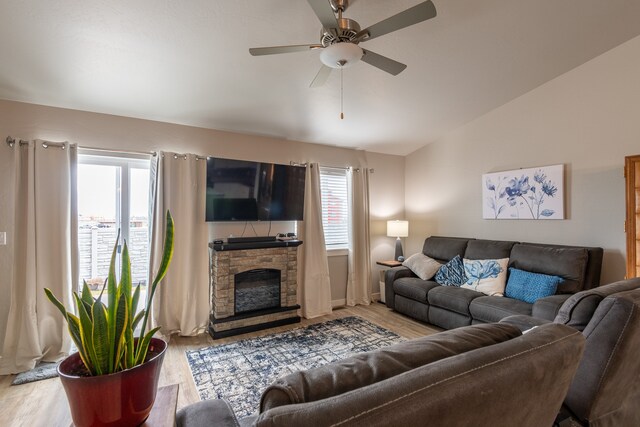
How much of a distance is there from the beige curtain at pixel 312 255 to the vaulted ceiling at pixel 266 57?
948mm

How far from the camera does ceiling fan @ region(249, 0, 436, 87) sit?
5.69 feet

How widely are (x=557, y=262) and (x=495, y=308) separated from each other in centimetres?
82

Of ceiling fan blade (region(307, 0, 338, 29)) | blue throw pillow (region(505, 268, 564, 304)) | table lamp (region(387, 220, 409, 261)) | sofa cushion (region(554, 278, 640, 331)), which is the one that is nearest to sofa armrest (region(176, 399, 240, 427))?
sofa cushion (region(554, 278, 640, 331))

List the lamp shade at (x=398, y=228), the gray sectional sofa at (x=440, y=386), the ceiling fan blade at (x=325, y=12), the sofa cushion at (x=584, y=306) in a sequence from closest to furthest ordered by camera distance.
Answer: the gray sectional sofa at (x=440, y=386) → the sofa cushion at (x=584, y=306) → the ceiling fan blade at (x=325, y=12) → the lamp shade at (x=398, y=228)

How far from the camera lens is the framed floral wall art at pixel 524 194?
350 cm

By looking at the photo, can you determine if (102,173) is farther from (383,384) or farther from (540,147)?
(540,147)

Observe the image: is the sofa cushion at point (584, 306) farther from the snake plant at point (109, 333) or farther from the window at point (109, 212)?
the window at point (109, 212)

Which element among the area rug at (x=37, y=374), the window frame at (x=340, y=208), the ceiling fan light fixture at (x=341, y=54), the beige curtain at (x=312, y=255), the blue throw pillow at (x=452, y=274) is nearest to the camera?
the ceiling fan light fixture at (x=341, y=54)

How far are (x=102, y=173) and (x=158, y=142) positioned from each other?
665 millimetres

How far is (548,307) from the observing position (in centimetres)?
263

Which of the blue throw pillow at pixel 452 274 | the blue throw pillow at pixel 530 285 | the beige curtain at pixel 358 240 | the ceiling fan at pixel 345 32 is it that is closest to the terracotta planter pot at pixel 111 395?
the ceiling fan at pixel 345 32

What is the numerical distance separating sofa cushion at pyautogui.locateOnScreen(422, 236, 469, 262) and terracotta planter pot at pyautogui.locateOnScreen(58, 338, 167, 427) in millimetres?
4010

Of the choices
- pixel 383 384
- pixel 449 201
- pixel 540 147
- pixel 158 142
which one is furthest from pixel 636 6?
pixel 158 142

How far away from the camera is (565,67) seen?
10.9ft
